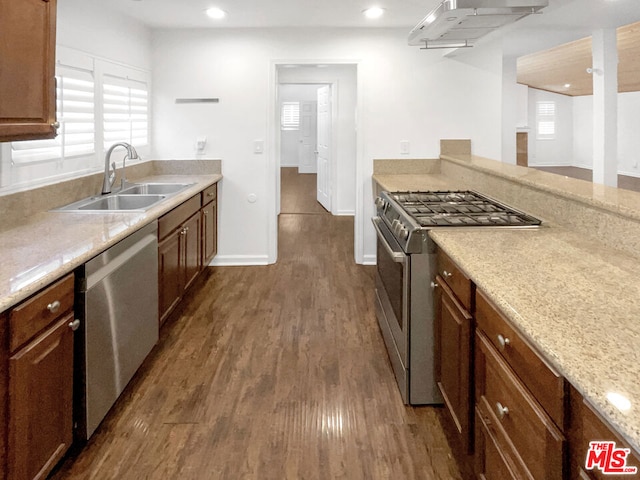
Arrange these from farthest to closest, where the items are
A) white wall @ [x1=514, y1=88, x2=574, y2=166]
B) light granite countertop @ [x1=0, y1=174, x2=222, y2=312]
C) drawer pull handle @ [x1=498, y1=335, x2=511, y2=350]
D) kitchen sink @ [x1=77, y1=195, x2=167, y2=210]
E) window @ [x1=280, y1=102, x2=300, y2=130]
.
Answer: white wall @ [x1=514, y1=88, x2=574, y2=166] < window @ [x1=280, y1=102, x2=300, y2=130] < kitchen sink @ [x1=77, y1=195, x2=167, y2=210] < light granite countertop @ [x1=0, y1=174, x2=222, y2=312] < drawer pull handle @ [x1=498, y1=335, x2=511, y2=350]

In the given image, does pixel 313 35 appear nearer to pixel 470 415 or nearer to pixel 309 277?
pixel 309 277

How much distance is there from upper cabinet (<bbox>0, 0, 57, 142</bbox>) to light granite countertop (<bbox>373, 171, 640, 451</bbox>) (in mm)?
1706

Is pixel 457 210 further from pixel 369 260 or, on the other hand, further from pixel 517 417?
pixel 369 260

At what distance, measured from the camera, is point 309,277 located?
4445 mm

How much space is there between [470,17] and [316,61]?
2245 mm

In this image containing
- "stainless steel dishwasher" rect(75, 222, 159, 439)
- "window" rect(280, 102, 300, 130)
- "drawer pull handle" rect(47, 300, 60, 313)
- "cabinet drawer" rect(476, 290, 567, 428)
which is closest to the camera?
"cabinet drawer" rect(476, 290, 567, 428)

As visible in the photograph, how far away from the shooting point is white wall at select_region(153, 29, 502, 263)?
4.51 meters

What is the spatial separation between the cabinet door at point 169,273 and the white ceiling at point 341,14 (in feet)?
5.87

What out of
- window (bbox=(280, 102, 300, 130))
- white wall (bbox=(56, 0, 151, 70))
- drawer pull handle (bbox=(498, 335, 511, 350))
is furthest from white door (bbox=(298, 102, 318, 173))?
drawer pull handle (bbox=(498, 335, 511, 350))

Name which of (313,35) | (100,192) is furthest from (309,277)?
(313,35)

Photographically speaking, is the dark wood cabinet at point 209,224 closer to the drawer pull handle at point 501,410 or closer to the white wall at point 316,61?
the white wall at point 316,61

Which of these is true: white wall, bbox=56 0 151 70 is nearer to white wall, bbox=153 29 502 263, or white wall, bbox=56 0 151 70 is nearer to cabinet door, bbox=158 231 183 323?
white wall, bbox=153 29 502 263

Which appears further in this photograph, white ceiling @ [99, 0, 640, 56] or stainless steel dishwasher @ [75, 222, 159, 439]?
white ceiling @ [99, 0, 640, 56]

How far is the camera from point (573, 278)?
1.47 metres
